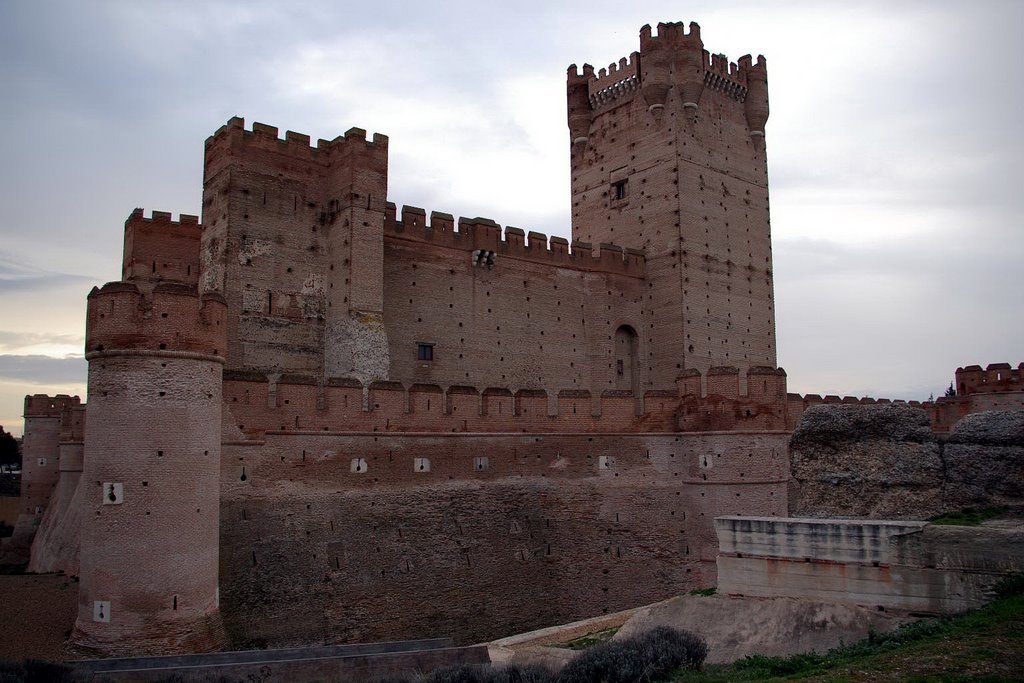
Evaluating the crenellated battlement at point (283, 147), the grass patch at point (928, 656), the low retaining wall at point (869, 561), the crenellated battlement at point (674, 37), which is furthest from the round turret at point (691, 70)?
the grass patch at point (928, 656)

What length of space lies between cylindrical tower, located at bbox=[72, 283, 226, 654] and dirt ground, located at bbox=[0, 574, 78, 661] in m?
1.07

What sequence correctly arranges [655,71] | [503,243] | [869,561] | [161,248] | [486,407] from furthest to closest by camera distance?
[655,71]
[503,243]
[161,248]
[486,407]
[869,561]

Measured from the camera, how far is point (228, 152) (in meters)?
18.6

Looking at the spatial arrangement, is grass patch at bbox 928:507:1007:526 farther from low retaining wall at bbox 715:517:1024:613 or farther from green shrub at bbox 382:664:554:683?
green shrub at bbox 382:664:554:683

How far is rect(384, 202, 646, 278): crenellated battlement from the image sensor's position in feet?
71.7

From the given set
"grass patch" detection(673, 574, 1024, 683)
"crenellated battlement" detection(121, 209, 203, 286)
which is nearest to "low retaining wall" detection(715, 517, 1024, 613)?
"grass patch" detection(673, 574, 1024, 683)

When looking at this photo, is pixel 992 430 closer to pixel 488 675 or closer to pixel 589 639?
pixel 589 639

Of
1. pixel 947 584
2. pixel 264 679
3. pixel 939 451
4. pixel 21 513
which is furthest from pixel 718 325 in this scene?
pixel 21 513

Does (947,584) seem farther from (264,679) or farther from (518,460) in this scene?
(518,460)

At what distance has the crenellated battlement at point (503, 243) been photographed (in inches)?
861

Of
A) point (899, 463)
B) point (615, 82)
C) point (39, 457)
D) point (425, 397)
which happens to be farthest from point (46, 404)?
point (899, 463)

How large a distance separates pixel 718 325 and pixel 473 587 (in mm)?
13680

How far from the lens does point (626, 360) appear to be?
86.7 ft

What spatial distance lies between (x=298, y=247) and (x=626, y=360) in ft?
37.0
